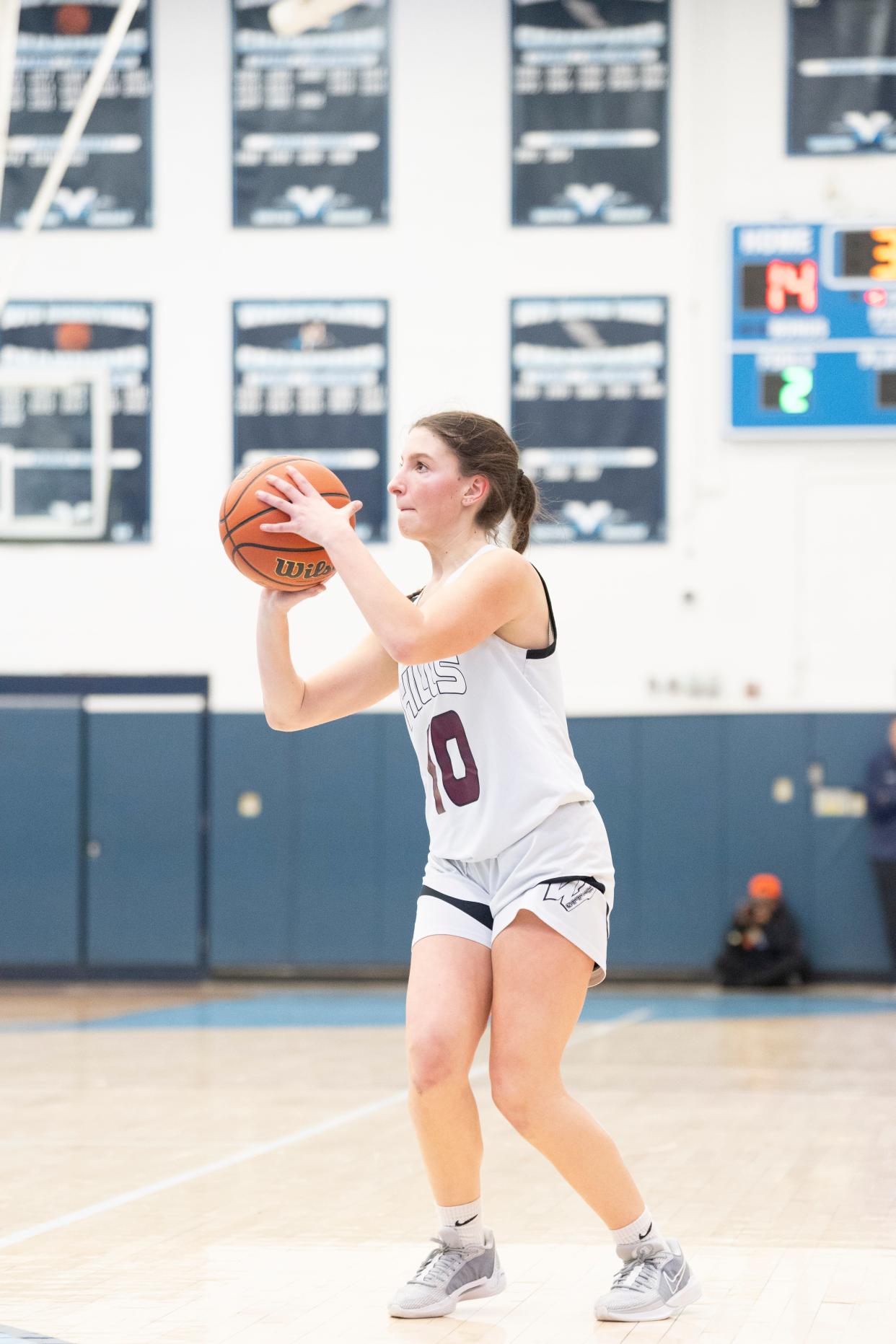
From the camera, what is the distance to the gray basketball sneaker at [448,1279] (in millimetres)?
3711

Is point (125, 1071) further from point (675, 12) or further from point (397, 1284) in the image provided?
point (675, 12)

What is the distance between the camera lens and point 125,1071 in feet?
27.0

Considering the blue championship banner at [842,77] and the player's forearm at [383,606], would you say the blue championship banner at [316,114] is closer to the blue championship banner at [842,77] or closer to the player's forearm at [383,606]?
the blue championship banner at [842,77]

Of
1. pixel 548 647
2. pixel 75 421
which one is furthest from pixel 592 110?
pixel 548 647

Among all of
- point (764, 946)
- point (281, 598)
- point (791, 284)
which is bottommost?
point (764, 946)

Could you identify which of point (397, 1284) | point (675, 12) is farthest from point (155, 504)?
point (397, 1284)

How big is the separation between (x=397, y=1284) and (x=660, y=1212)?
1168 millimetres

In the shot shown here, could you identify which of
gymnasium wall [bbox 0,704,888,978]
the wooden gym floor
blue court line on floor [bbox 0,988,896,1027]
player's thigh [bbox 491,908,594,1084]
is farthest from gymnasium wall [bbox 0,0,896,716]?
player's thigh [bbox 491,908,594,1084]

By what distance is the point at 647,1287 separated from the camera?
3689mm

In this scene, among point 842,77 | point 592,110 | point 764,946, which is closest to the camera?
point 764,946

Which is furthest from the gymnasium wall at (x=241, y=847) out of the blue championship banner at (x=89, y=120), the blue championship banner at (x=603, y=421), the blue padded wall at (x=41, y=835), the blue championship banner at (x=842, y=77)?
the blue championship banner at (x=842, y=77)

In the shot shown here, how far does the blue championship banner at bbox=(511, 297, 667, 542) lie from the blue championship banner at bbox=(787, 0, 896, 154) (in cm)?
172

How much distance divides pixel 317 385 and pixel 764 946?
5.39 meters

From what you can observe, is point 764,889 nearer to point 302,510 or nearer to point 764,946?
point 764,946
